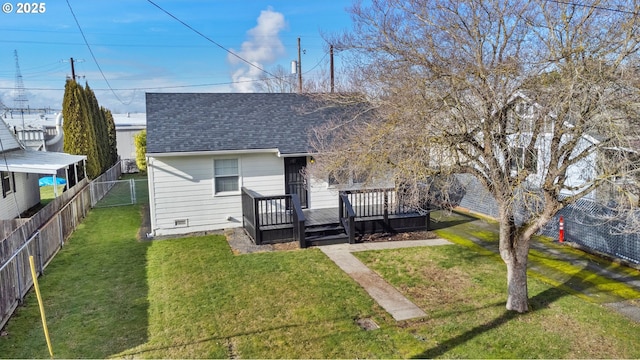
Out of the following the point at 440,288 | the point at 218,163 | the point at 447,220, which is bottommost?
the point at 440,288

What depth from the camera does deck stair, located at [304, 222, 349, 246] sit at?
11.0m

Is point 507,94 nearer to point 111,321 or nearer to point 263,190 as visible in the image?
point 111,321

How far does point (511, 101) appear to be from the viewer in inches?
240

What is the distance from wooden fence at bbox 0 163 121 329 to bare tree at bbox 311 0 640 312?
585 cm

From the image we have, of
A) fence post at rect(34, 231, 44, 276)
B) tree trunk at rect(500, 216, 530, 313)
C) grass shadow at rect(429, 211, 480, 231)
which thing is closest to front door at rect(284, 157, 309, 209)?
grass shadow at rect(429, 211, 480, 231)

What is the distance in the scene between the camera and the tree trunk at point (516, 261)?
6.64 metres

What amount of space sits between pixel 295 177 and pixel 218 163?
2.41 metres

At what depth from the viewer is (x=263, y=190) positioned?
12.9m

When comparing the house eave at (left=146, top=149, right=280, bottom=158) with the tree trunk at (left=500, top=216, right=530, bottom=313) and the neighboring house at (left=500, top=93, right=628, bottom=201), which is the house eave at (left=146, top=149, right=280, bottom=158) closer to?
the tree trunk at (left=500, top=216, right=530, bottom=313)

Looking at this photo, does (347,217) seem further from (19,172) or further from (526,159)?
(19,172)

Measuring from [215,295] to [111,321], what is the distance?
1.70 meters

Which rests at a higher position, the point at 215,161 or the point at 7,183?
the point at 215,161

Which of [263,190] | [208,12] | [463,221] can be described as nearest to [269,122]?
[263,190]

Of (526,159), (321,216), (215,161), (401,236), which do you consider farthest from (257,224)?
(526,159)
